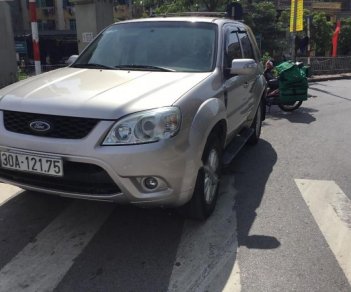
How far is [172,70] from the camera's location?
175 inches

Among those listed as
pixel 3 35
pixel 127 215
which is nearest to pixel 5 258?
pixel 127 215

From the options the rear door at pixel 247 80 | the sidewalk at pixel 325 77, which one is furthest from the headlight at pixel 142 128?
the sidewalk at pixel 325 77

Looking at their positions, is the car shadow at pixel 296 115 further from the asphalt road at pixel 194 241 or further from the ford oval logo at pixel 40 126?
the ford oval logo at pixel 40 126

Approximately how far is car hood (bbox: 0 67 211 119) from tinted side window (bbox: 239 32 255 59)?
1.80 metres

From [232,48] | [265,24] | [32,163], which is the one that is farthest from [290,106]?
[265,24]

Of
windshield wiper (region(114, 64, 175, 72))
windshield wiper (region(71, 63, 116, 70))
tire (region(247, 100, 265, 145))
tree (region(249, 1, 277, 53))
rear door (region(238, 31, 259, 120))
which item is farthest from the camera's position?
tree (region(249, 1, 277, 53))

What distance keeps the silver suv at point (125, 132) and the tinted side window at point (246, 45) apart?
4.59 ft

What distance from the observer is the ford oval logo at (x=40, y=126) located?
3508mm

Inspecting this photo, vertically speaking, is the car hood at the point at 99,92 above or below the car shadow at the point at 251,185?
above

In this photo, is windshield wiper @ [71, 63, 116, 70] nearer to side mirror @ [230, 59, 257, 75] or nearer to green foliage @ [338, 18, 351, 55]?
side mirror @ [230, 59, 257, 75]

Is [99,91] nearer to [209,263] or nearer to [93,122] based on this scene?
[93,122]

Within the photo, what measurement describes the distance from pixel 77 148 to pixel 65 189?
42cm

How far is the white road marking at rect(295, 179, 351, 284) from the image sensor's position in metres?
3.75

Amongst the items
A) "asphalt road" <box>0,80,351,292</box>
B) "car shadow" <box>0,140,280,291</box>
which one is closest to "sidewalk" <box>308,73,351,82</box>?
"asphalt road" <box>0,80,351,292</box>
